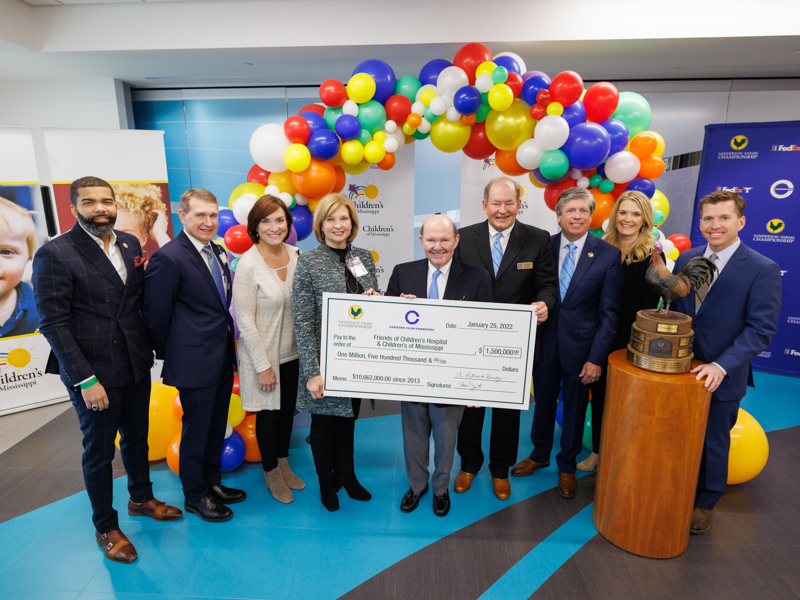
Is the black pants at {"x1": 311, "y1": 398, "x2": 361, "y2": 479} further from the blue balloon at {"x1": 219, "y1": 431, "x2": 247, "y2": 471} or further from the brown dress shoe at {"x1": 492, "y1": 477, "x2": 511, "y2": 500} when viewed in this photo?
the brown dress shoe at {"x1": 492, "y1": 477, "x2": 511, "y2": 500}

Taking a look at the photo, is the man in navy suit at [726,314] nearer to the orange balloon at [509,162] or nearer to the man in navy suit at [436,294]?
the man in navy suit at [436,294]

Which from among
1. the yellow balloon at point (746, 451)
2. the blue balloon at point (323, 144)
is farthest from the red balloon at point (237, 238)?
the yellow balloon at point (746, 451)

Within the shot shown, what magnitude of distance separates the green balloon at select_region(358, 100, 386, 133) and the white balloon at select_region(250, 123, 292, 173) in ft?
1.91

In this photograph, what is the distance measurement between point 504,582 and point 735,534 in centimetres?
140

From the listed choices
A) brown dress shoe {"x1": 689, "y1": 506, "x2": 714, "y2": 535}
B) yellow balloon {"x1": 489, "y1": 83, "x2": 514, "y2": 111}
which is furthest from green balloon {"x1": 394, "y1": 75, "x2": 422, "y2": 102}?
brown dress shoe {"x1": 689, "y1": 506, "x2": 714, "y2": 535}

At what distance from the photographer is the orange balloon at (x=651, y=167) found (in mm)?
3367

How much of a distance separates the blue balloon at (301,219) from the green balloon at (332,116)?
26.7 inches

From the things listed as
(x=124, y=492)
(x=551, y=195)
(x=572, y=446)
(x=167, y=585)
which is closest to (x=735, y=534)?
(x=572, y=446)

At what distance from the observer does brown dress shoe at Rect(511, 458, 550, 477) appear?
304 cm

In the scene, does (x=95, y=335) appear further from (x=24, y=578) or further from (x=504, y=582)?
(x=504, y=582)

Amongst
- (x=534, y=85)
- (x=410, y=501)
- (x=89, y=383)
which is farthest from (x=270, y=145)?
(x=410, y=501)

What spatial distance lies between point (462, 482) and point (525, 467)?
48cm

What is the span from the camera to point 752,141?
15.4 ft

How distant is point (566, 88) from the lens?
3.10 m
